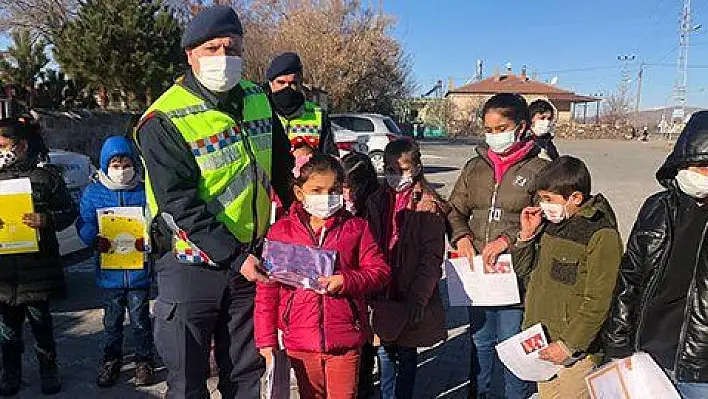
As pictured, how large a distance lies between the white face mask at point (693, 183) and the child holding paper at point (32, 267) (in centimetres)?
354

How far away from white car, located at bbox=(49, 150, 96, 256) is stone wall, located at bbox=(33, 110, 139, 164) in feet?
15.0

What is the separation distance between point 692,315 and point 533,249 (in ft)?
3.89

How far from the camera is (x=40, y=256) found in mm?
4078

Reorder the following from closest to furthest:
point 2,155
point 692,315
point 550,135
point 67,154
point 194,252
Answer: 1. point 692,315
2. point 194,252
3. point 2,155
4. point 550,135
5. point 67,154

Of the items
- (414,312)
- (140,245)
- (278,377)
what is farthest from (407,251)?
(140,245)

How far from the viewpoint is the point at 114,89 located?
1653cm

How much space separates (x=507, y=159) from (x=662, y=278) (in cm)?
129

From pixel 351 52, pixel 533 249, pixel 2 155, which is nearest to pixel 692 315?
pixel 533 249

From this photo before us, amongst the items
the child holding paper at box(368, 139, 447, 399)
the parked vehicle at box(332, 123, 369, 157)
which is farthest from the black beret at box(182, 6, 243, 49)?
the parked vehicle at box(332, 123, 369, 157)

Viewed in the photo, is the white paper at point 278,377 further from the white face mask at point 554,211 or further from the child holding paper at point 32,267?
the child holding paper at point 32,267

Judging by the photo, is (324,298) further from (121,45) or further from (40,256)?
(121,45)

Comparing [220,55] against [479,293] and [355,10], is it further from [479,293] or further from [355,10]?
[355,10]

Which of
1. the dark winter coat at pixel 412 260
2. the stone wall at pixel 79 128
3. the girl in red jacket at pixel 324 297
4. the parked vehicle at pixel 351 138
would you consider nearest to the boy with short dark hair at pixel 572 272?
the dark winter coat at pixel 412 260

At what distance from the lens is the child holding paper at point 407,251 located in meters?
3.53
